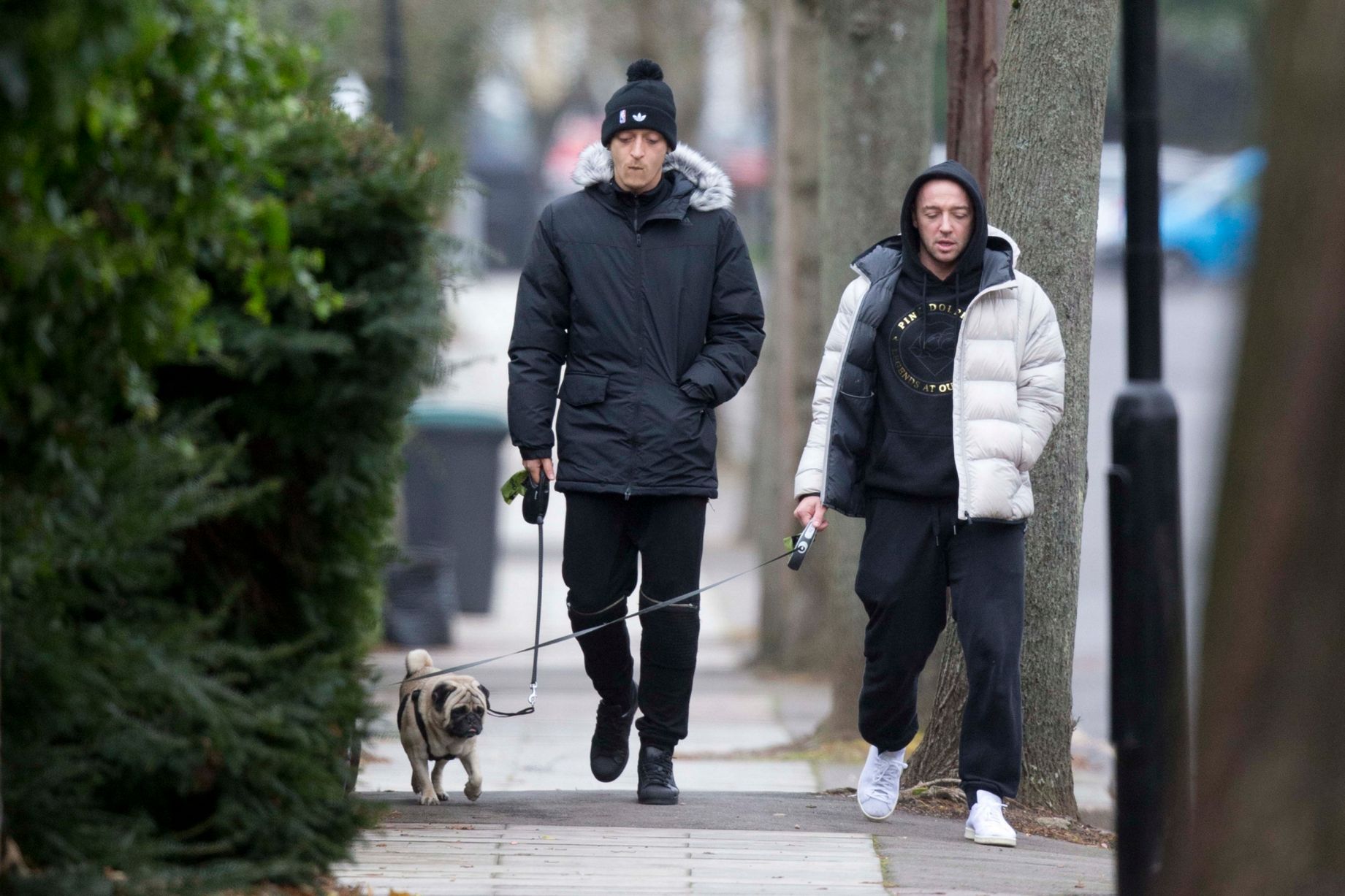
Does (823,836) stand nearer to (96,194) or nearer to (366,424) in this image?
(366,424)

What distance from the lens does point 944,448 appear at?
5570 millimetres

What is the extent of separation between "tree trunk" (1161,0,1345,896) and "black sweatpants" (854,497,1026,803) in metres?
1.96

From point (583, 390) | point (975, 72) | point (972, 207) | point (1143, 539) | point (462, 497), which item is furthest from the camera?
point (462, 497)

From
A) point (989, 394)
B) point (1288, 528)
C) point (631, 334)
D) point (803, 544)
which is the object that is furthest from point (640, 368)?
point (1288, 528)

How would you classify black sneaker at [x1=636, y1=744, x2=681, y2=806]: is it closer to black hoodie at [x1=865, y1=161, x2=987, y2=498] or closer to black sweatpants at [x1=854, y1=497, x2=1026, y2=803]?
black sweatpants at [x1=854, y1=497, x2=1026, y2=803]

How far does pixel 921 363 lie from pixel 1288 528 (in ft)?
7.53

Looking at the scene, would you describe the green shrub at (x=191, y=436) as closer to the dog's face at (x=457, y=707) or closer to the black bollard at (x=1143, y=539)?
the dog's face at (x=457, y=707)

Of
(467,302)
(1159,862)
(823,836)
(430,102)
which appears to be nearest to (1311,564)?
(1159,862)

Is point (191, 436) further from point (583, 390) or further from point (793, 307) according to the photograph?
point (793, 307)

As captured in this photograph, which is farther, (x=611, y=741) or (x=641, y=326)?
(x=611, y=741)

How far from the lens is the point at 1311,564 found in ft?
11.1

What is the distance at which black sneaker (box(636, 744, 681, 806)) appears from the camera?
6.11 metres

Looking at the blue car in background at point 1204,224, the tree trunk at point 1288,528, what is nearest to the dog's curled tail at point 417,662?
the tree trunk at point 1288,528

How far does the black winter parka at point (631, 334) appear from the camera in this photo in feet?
19.5
